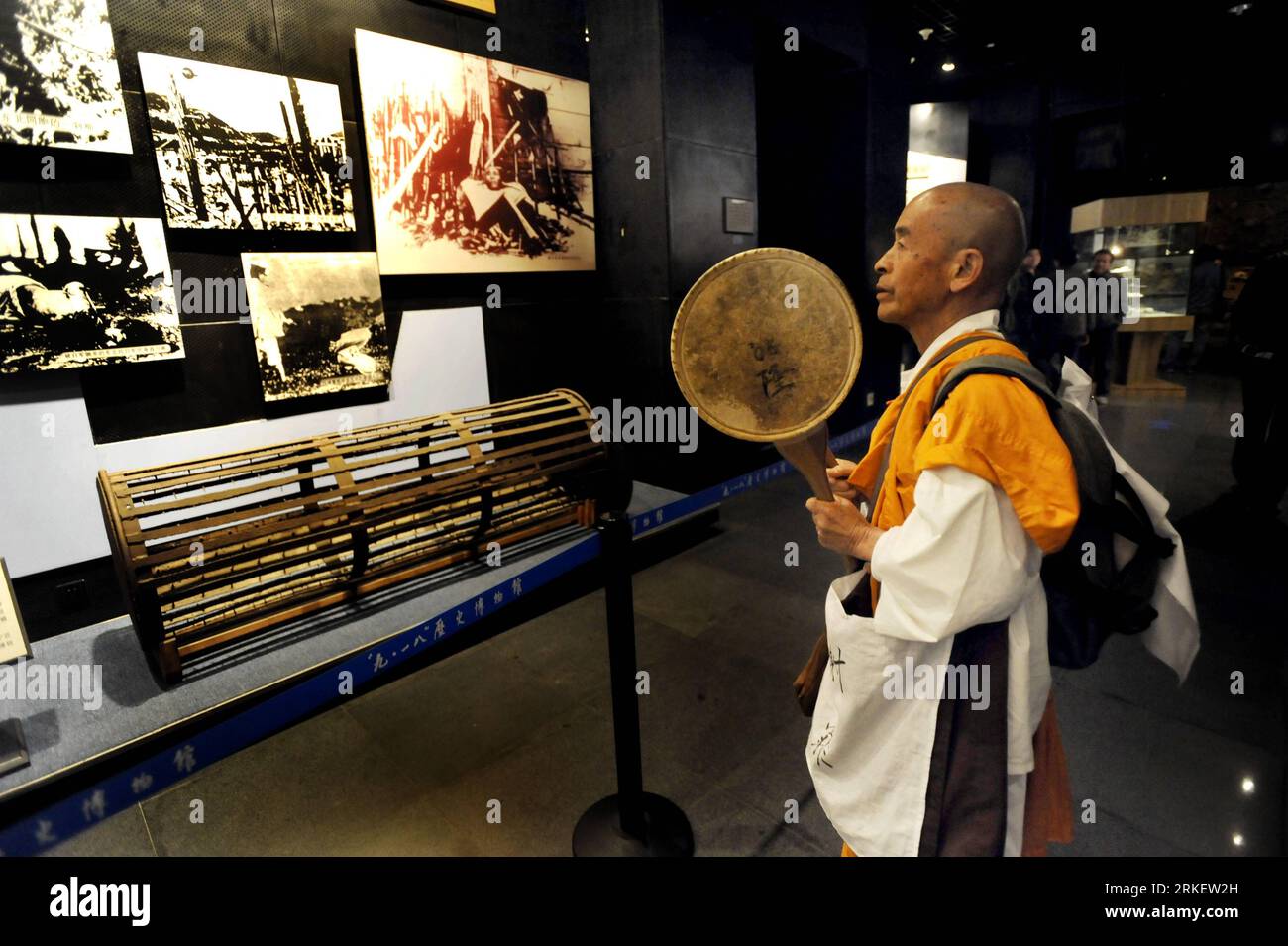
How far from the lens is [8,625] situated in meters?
1.88

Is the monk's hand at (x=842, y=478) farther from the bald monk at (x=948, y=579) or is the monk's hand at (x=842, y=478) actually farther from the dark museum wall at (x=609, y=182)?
the dark museum wall at (x=609, y=182)

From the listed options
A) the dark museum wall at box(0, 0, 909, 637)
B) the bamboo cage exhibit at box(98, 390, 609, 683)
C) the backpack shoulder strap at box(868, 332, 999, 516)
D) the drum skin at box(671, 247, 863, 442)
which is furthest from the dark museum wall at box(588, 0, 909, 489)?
the backpack shoulder strap at box(868, 332, 999, 516)

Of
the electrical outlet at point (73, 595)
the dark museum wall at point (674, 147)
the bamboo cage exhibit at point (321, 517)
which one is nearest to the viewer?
the bamboo cage exhibit at point (321, 517)

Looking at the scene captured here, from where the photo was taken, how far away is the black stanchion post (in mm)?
2002

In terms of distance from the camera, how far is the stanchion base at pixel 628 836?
212 cm

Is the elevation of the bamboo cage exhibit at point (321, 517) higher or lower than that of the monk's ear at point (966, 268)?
lower

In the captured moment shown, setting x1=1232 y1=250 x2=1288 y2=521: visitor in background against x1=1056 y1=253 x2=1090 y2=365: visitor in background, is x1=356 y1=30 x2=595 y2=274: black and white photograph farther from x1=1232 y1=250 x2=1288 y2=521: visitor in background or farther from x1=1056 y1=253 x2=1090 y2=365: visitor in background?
x1=1056 y1=253 x2=1090 y2=365: visitor in background

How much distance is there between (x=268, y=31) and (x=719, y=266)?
2899 millimetres

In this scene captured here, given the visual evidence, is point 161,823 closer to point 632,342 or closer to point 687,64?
point 632,342

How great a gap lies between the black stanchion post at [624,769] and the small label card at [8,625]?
1736mm

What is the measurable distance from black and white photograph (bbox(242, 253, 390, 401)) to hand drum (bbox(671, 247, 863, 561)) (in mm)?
2440

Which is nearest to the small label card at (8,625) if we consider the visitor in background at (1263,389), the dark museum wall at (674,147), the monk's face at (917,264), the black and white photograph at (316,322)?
the black and white photograph at (316,322)

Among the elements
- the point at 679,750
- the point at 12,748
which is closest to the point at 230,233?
the point at 12,748
